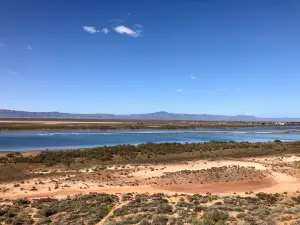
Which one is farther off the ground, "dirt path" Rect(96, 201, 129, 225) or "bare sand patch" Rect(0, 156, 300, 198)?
"dirt path" Rect(96, 201, 129, 225)

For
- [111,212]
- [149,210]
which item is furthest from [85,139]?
[149,210]

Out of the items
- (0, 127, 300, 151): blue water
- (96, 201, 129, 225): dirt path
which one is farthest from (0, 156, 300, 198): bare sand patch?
(0, 127, 300, 151): blue water

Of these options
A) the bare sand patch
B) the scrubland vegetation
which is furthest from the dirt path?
the bare sand patch

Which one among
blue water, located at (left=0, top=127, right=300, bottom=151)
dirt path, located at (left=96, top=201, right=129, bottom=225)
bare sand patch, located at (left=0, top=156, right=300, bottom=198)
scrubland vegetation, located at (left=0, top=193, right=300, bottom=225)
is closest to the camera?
scrubland vegetation, located at (left=0, top=193, right=300, bottom=225)

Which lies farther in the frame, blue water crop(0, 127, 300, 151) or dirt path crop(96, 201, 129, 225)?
blue water crop(0, 127, 300, 151)

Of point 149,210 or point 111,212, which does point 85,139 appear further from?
point 149,210

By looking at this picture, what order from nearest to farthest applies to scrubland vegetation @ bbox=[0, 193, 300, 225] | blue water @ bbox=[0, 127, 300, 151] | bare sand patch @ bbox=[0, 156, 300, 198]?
scrubland vegetation @ bbox=[0, 193, 300, 225]
bare sand patch @ bbox=[0, 156, 300, 198]
blue water @ bbox=[0, 127, 300, 151]

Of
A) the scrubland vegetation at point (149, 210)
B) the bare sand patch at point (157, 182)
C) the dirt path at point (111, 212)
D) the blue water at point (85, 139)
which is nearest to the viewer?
the scrubland vegetation at point (149, 210)

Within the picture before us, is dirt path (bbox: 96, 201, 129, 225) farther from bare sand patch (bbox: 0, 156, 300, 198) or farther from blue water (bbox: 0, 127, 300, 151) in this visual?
blue water (bbox: 0, 127, 300, 151)

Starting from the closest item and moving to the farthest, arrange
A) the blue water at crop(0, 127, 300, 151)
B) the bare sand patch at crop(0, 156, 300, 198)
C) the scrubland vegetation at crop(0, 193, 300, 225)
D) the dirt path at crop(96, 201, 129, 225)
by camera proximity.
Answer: the scrubland vegetation at crop(0, 193, 300, 225) < the dirt path at crop(96, 201, 129, 225) < the bare sand patch at crop(0, 156, 300, 198) < the blue water at crop(0, 127, 300, 151)

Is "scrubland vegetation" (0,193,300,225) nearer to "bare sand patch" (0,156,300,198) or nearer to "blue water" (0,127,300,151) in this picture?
"bare sand patch" (0,156,300,198)

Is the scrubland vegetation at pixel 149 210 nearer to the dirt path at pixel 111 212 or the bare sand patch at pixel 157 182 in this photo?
the dirt path at pixel 111 212

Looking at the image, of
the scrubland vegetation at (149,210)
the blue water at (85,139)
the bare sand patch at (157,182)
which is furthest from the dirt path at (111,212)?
the blue water at (85,139)

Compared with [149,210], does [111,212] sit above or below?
below
